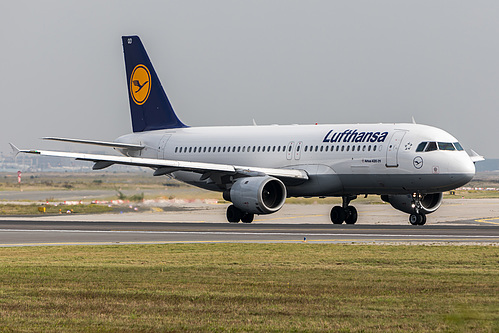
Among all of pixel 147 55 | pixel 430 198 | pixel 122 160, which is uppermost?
pixel 147 55

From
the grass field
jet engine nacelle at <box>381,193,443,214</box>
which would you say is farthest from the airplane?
the grass field

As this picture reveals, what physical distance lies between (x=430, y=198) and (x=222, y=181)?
9.29 meters

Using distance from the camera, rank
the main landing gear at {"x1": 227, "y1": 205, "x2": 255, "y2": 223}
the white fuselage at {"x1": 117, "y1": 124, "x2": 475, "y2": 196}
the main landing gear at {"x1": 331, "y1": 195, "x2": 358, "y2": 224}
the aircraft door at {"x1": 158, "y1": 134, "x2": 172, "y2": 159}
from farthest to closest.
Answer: the aircraft door at {"x1": 158, "y1": 134, "x2": 172, "y2": 159}
the main landing gear at {"x1": 331, "y1": 195, "x2": 358, "y2": 224}
the main landing gear at {"x1": 227, "y1": 205, "x2": 255, "y2": 223}
the white fuselage at {"x1": 117, "y1": 124, "x2": 475, "y2": 196}

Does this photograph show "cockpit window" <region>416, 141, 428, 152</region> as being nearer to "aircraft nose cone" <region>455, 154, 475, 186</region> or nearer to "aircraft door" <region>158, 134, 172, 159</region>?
"aircraft nose cone" <region>455, 154, 475, 186</region>

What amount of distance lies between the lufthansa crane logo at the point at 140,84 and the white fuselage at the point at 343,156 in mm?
4481

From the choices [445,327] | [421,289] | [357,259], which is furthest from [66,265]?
[445,327]

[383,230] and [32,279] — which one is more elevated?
[32,279]

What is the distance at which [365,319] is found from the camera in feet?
36.8

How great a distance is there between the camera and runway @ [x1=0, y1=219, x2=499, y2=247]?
2570cm

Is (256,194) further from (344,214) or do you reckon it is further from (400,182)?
(400,182)

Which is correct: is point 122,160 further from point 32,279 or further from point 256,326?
point 256,326

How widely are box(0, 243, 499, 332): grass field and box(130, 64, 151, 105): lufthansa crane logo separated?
83.2ft

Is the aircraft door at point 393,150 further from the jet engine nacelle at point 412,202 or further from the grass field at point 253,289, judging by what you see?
the grass field at point 253,289

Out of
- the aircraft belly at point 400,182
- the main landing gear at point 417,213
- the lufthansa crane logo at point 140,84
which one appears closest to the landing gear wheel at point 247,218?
the aircraft belly at point 400,182
